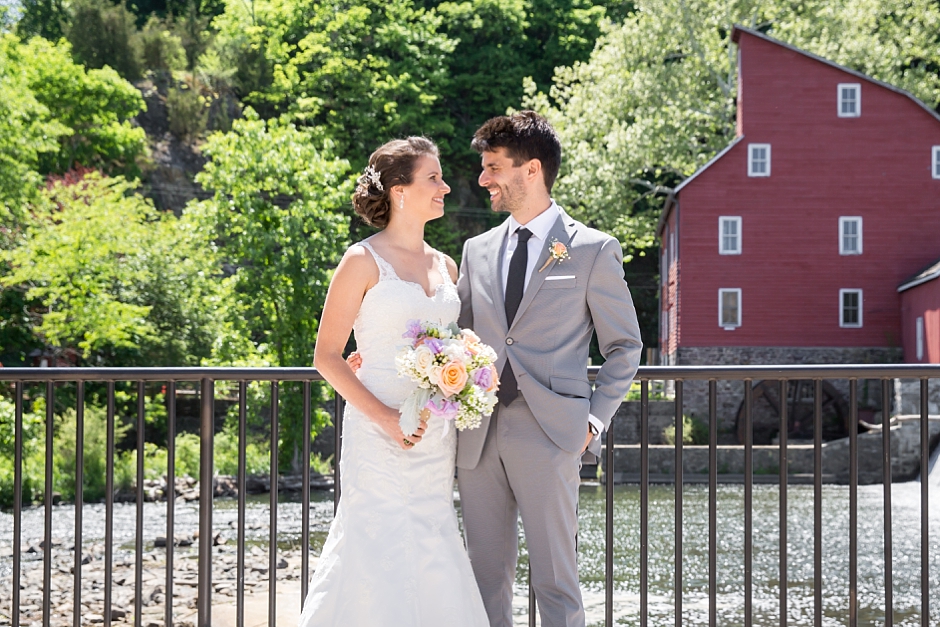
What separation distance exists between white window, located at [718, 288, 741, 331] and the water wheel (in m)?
2.06

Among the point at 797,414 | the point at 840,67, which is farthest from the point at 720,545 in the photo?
the point at 840,67

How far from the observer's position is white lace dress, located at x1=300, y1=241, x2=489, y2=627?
356 centimetres

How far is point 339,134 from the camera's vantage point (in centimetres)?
4006

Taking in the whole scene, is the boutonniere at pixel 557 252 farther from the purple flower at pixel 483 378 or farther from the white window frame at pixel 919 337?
the white window frame at pixel 919 337

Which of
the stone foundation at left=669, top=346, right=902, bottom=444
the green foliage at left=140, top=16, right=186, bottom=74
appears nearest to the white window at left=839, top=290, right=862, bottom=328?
the stone foundation at left=669, top=346, right=902, bottom=444

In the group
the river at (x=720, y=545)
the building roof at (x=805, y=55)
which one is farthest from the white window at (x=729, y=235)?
the river at (x=720, y=545)

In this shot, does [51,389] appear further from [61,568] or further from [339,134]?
[339,134]

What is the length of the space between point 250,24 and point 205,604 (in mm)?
43313

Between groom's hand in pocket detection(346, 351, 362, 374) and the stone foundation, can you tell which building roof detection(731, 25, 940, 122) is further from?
groom's hand in pocket detection(346, 351, 362, 374)

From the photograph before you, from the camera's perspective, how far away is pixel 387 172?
12.4 ft

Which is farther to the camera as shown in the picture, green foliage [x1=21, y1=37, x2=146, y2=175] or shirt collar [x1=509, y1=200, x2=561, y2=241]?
green foliage [x1=21, y1=37, x2=146, y2=175]

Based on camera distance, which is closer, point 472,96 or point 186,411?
point 186,411

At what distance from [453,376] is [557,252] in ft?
1.88

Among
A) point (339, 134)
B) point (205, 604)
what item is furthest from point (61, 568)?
point (339, 134)
